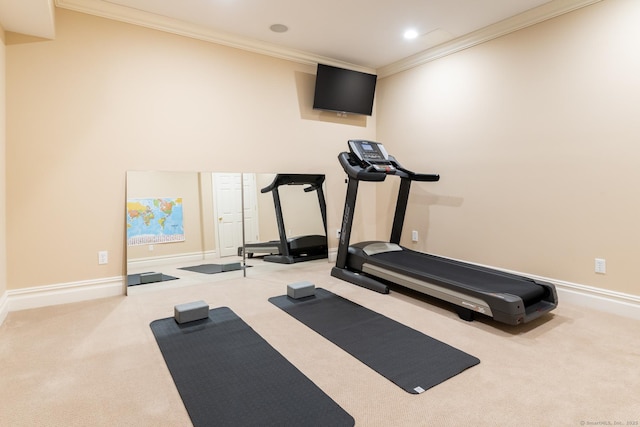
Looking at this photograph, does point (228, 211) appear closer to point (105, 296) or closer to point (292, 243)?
point (292, 243)

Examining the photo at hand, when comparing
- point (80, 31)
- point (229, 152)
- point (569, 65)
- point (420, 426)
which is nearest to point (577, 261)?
point (569, 65)

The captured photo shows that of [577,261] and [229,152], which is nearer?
[577,261]

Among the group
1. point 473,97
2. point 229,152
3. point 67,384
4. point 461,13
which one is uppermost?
point 461,13

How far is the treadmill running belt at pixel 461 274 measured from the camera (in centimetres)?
279

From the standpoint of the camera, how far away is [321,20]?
367cm

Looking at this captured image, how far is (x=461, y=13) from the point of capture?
138 inches

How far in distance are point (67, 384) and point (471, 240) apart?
12.7 ft

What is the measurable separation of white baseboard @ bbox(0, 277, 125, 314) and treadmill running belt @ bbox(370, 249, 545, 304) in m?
2.67

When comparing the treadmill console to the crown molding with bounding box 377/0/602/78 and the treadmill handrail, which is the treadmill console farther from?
the crown molding with bounding box 377/0/602/78

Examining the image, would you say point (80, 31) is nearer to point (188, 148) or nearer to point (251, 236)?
point (188, 148)

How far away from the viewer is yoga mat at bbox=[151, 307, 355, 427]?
164 cm

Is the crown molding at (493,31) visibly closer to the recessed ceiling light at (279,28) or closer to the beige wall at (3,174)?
the recessed ceiling light at (279,28)

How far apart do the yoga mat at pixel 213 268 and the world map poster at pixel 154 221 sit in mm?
358

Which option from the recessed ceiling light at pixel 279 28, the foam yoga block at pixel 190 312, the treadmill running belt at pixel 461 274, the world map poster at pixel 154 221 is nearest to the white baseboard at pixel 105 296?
the world map poster at pixel 154 221
